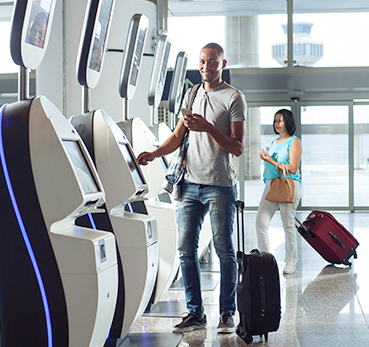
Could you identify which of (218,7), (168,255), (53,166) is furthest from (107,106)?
(218,7)

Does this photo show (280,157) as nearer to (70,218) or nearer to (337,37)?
(70,218)

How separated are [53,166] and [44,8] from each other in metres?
0.65

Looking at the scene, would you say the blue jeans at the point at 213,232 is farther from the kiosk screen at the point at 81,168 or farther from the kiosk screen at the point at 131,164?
the kiosk screen at the point at 81,168

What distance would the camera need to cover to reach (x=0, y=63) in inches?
118

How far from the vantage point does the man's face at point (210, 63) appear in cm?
265

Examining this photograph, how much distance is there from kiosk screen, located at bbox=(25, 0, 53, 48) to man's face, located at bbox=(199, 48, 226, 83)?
0.90 meters

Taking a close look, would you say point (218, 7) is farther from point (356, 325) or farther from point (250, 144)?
point (356, 325)

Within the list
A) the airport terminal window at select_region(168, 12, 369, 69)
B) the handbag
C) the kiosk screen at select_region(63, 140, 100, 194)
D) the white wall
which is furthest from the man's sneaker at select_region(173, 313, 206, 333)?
the airport terminal window at select_region(168, 12, 369, 69)

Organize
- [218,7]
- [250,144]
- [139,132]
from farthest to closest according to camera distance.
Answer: [250,144], [218,7], [139,132]

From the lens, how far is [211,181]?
265cm

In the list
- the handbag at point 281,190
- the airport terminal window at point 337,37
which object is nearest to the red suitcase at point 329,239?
the handbag at point 281,190

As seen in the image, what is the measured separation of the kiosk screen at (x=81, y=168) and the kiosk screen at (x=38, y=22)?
0.42 meters

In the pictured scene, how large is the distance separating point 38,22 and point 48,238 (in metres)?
0.82

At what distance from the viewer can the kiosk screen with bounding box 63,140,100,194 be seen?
73.2 inches
